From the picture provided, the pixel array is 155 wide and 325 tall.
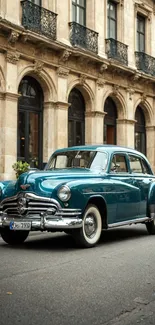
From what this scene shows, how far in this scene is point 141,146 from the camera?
84.4 ft

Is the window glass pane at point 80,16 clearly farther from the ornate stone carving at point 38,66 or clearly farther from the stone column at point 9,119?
the stone column at point 9,119

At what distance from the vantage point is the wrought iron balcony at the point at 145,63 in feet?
78.9

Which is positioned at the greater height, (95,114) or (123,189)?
(95,114)

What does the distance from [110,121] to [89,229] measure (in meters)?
15.6

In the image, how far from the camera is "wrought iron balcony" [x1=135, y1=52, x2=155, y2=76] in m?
24.1

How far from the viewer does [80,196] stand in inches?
294

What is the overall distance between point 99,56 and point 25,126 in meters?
5.03

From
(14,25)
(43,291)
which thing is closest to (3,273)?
(43,291)

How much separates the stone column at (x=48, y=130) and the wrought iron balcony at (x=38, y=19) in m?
2.82

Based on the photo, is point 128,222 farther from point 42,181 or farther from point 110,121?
point 110,121

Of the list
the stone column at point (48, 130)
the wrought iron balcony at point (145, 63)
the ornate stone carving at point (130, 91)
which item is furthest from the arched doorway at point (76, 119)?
the wrought iron balcony at point (145, 63)

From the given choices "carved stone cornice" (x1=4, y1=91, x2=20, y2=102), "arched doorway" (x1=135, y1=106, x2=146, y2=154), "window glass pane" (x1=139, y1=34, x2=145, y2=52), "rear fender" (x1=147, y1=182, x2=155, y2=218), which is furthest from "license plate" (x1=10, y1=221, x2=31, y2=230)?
"window glass pane" (x1=139, y1=34, x2=145, y2=52)

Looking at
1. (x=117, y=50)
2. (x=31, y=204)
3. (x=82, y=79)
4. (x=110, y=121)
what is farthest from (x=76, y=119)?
(x=31, y=204)

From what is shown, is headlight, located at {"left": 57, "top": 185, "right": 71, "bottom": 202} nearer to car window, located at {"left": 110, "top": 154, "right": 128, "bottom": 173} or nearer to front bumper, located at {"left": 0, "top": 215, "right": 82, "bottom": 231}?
front bumper, located at {"left": 0, "top": 215, "right": 82, "bottom": 231}
